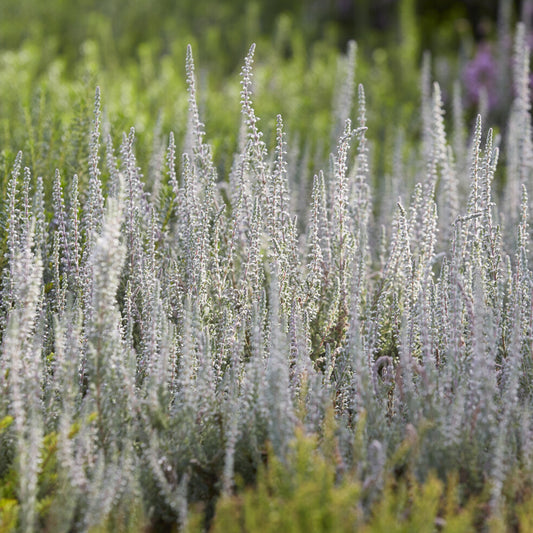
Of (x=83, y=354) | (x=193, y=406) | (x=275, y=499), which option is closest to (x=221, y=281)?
(x=83, y=354)

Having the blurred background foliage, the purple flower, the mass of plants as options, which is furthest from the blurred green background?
the mass of plants

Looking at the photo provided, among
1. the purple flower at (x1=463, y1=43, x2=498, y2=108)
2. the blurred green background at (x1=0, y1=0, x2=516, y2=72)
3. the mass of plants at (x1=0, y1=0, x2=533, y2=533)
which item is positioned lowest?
the mass of plants at (x1=0, y1=0, x2=533, y2=533)

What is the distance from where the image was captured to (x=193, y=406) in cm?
194

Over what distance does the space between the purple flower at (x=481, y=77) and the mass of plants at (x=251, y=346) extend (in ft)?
7.80

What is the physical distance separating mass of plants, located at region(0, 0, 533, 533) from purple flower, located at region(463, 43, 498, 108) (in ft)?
7.80

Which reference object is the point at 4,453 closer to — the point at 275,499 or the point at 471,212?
the point at 275,499

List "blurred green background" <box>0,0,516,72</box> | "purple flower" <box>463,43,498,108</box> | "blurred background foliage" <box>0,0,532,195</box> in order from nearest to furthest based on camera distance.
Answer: "blurred background foliage" <box>0,0,532,195</box>
"purple flower" <box>463,43,498,108</box>
"blurred green background" <box>0,0,516,72</box>

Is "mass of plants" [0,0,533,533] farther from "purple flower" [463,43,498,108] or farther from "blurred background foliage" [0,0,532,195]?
"purple flower" [463,43,498,108]

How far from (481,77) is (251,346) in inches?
187

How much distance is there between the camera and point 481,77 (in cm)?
629

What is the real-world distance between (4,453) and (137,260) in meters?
0.81

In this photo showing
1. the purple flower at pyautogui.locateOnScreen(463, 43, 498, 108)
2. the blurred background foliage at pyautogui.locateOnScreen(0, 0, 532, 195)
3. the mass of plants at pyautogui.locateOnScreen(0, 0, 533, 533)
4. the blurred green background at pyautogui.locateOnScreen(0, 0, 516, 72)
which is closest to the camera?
the mass of plants at pyautogui.locateOnScreen(0, 0, 533, 533)

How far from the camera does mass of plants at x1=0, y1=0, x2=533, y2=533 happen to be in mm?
1720

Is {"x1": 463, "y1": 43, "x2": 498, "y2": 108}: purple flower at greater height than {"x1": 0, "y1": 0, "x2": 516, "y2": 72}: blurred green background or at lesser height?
lesser
